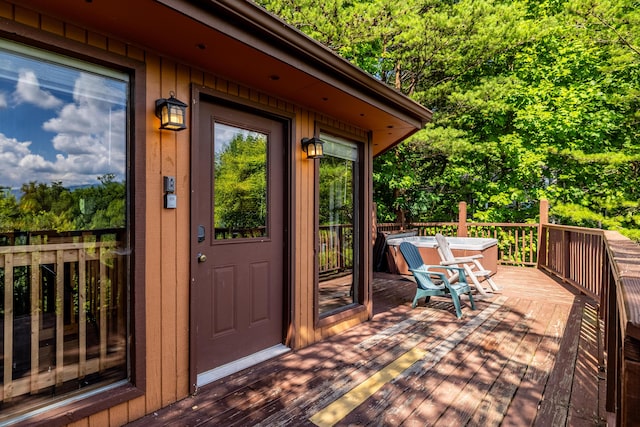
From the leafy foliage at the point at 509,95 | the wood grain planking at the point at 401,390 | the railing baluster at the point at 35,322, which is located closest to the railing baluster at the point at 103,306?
the railing baluster at the point at 35,322

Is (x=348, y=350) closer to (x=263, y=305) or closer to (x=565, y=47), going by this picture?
(x=263, y=305)

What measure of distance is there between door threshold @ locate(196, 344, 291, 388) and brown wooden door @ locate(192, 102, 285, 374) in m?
0.04

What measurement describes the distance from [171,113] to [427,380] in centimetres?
246

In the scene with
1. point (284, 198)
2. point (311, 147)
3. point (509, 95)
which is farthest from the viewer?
point (509, 95)

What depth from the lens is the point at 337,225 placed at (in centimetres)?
395

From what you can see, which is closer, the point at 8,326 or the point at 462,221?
the point at 8,326

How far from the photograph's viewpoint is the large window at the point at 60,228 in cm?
184

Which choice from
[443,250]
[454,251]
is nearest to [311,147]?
[443,250]

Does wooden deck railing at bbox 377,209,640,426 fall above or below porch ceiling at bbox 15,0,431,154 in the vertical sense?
below

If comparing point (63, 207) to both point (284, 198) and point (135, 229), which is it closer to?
point (135, 229)

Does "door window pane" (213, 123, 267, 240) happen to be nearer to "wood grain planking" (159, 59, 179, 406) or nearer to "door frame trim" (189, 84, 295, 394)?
"door frame trim" (189, 84, 295, 394)

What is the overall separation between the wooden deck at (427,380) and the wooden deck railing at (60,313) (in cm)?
53

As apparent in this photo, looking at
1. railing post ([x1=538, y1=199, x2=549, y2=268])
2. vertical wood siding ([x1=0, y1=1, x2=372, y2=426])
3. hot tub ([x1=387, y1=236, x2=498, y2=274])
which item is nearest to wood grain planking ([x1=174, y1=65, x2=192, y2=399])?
vertical wood siding ([x1=0, y1=1, x2=372, y2=426])

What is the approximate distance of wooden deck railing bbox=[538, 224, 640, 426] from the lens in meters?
0.80
